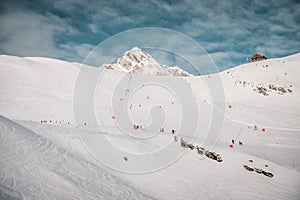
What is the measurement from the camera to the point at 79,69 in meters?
41.2

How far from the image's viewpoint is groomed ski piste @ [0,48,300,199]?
27.7 ft

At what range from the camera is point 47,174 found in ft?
26.1

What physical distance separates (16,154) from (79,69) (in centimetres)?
3545

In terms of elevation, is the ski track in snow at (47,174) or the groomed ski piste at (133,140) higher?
the groomed ski piste at (133,140)

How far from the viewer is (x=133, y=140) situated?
1602cm

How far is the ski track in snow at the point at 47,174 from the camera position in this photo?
6.65m

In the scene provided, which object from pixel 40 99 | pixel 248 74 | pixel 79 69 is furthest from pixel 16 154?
pixel 248 74

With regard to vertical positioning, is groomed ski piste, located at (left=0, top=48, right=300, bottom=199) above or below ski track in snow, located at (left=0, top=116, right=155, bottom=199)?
above

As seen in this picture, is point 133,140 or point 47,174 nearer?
point 47,174

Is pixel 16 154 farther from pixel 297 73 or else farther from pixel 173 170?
pixel 297 73

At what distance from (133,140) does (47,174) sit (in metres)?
8.62

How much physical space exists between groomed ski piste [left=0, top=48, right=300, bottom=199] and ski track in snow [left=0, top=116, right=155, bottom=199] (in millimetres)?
38

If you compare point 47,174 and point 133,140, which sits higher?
point 133,140

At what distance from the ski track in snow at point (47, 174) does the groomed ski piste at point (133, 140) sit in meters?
0.04
